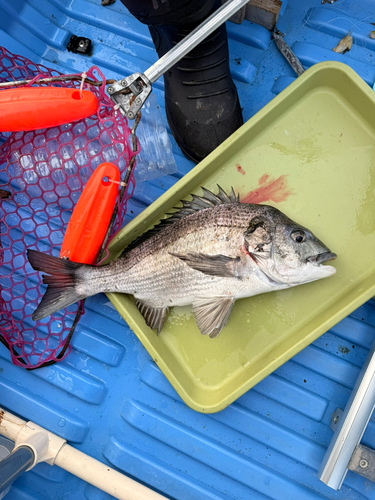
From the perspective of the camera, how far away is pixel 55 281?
5.86 feet

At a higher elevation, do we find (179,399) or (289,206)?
(289,206)

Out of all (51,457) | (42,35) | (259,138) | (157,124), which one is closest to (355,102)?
(259,138)

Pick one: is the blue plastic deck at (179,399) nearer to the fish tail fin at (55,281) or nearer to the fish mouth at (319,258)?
the fish tail fin at (55,281)

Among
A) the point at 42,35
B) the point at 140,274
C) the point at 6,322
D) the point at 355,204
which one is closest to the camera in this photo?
the point at 140,274

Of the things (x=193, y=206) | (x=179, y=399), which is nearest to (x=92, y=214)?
(x=193, y=206)

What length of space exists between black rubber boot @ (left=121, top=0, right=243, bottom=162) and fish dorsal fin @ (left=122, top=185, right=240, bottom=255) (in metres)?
0.40

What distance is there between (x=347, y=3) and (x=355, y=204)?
1.33 meters

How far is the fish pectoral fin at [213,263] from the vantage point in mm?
1619

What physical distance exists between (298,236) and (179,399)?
117 cm

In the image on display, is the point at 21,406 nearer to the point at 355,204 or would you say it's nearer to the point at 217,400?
the point at 217,400

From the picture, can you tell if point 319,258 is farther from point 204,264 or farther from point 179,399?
point 179,399

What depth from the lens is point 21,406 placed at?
213cm

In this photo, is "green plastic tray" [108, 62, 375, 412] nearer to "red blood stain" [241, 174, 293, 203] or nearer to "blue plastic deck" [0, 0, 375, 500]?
"red blood stain" [241, 174, 293, 203]

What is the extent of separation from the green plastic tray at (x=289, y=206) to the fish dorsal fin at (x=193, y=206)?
0.07m
